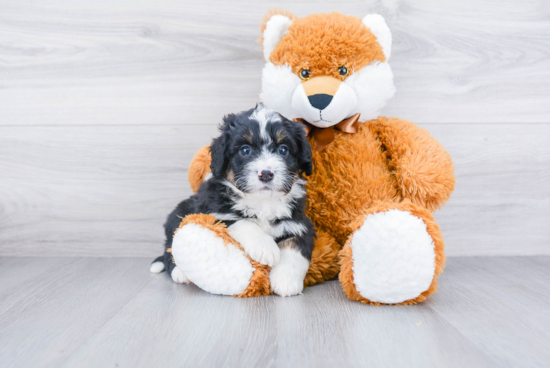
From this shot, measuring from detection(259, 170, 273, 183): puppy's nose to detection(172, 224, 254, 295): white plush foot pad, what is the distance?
0.83 ft

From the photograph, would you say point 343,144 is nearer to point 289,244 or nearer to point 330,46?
point 330,46

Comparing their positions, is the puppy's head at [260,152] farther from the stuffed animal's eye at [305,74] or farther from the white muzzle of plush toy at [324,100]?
the stuffed animal's eye at [305,74]

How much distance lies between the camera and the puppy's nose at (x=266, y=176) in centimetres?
140

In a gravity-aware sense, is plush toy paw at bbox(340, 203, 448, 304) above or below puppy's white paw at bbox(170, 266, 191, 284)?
above

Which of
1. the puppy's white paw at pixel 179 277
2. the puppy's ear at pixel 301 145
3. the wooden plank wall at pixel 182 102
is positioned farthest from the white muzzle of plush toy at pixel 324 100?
the puppy's white paw at pixel 179 277

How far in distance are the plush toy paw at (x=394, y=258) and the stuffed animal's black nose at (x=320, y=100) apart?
46 cm

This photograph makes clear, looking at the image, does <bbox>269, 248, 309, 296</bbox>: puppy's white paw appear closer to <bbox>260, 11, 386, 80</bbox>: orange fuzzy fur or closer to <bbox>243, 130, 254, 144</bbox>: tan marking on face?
<bbox>243, 130, 254, 144</bbox>: tan marking on face

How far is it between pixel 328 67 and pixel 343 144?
1.03 ft

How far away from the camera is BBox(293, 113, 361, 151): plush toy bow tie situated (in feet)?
5.59

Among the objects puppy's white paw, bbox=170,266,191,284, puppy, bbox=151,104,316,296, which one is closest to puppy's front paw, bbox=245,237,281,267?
puppy, bbox=151,104,316,296

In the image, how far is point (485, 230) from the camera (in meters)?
2.22

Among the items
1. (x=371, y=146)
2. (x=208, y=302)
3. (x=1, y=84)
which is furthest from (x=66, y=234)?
(x=371, y=146)

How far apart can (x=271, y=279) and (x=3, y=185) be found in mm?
1635

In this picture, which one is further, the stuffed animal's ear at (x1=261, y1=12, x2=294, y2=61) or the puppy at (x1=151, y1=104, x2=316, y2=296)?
the stuffed animal's ear at (x1=261, y1=12, x2=294, y2=61)
